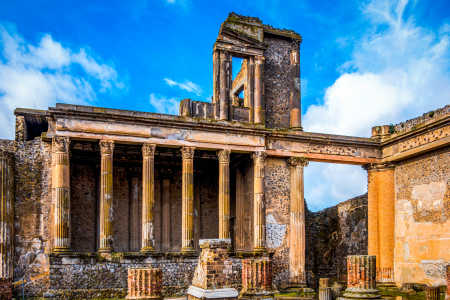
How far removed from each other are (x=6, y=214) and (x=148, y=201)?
16.8 ft

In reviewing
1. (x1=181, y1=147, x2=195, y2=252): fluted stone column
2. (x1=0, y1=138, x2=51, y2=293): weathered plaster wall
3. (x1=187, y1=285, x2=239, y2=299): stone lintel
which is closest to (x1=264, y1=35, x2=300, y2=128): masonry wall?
(x1=181, y1=147, x2=195, y2=252): fluted stone column

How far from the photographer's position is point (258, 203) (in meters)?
19.2

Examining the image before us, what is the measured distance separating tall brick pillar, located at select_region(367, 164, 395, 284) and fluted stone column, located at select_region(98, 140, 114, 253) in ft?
36.6

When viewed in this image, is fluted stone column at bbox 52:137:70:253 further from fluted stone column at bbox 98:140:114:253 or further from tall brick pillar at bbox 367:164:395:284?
tall brick pillar at bbox 367:164:395:284

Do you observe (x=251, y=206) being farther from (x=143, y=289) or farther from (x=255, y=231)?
(x=143, y=289)

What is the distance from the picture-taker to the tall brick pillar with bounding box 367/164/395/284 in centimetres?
2019

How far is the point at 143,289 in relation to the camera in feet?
32.8

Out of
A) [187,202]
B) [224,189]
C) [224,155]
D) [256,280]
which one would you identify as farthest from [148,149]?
[256,280]

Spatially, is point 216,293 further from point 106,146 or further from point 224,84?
point 224,84

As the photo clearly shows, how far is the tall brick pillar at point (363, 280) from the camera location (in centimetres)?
1074

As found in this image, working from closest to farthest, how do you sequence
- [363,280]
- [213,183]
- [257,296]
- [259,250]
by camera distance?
[257,296], [363,280], [259,250], [213,183]

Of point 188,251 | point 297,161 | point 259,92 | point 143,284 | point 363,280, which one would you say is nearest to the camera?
point 143,284

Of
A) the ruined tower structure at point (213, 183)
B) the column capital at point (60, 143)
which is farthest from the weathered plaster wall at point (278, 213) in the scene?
the column capital at point (60, 143)

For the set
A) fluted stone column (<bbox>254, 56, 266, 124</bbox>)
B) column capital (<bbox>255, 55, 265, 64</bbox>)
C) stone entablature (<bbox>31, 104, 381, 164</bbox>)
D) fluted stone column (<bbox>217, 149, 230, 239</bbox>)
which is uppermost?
column capital (<bbox>255, 55, 265, 64</bbox>)
